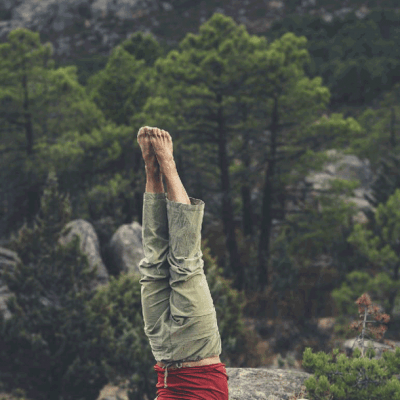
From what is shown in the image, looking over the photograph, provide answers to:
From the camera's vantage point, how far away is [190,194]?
1577 centimetres

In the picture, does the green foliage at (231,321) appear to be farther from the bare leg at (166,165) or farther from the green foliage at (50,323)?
the bare leg at (166,165)

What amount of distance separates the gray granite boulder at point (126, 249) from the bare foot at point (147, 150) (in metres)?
10.8

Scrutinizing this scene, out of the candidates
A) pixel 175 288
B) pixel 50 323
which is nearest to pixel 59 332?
pixel 50 323

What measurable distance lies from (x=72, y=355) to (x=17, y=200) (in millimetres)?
10708

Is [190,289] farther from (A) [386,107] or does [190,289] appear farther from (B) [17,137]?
(A) [386,107]

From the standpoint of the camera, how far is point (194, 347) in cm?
280

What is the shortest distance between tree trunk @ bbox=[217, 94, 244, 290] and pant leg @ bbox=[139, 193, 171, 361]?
40.1ft

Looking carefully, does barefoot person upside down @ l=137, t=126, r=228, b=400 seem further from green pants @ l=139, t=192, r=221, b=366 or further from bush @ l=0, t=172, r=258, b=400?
bush @ l=0, t=172, r=258, b=400

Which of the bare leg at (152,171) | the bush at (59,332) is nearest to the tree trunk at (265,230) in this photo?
the bush at (59,332)

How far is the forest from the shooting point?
9.09 m

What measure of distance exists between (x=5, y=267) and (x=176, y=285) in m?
9.28

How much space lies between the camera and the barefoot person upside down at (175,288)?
8.97 feet

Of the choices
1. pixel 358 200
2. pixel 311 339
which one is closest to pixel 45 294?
pixel 311 339

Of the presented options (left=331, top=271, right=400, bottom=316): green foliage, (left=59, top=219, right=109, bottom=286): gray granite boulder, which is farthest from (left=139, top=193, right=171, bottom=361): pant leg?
(left=59, top=219, right=109, bottom=286): gray granite boulder
